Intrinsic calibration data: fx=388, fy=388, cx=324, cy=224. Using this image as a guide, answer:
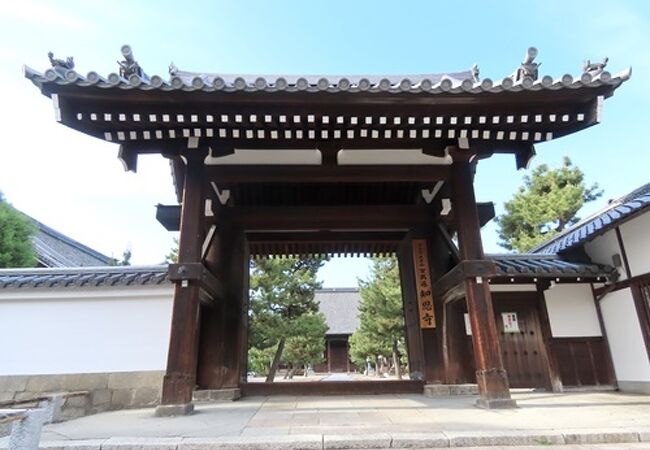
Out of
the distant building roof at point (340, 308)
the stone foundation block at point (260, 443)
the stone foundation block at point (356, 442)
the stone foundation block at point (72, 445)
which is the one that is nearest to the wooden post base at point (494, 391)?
the stone foundation block at point (356, 442)

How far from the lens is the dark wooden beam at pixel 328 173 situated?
5.82m

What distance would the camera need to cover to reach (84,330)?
603cm

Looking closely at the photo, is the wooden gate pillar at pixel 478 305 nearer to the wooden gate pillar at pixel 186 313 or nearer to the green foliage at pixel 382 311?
the wooden gate pillar at pixel 186 313

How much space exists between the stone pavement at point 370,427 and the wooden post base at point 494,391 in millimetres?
144

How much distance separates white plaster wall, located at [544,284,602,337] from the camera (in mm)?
7328

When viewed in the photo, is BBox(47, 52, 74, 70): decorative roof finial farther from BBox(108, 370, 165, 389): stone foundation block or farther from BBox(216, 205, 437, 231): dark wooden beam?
BBox(108, 370, 165, 389): stone foundation block

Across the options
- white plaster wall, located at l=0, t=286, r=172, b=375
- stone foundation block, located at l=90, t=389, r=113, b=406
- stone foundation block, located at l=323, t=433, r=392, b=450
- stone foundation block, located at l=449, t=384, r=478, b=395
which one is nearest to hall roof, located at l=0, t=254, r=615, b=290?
white plaster wall, located at l=0, t=286, r=172, b=375

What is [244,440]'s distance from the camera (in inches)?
119

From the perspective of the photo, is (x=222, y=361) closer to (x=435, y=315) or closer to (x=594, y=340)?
(x=435, y=315)

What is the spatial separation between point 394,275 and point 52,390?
41.6ft

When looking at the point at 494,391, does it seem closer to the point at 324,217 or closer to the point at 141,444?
the point at 324,217

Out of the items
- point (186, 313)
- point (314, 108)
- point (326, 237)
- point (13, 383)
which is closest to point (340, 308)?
point (326, 237)

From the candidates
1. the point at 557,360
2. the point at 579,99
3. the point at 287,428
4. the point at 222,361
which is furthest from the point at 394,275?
the point at 287,428

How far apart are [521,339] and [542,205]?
32.2 feet
